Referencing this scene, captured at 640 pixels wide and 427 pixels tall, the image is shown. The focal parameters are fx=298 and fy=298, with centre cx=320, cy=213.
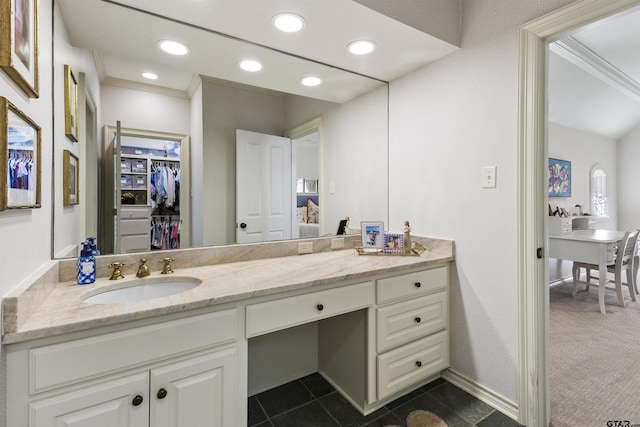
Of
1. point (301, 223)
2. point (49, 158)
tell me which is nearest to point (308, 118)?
point (301, 223)

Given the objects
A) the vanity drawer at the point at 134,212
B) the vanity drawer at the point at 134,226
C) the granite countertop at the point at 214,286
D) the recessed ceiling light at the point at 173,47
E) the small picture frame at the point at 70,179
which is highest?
the recessed ceiling light at the point at 173,47

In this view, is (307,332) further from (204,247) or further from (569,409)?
(569,409)

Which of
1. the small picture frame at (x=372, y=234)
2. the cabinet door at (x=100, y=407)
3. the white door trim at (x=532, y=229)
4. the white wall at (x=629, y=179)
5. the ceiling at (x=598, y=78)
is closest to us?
the cabinet door at (x=100, y=407)

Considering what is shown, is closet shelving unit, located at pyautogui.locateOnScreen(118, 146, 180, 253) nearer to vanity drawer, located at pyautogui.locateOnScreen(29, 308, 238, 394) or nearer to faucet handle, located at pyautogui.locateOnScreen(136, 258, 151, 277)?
faucet handle, located at pyautogui.locateOnScreen(136, 258, 151, 277)

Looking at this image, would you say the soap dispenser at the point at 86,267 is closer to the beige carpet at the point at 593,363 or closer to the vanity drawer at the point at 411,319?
the vanity drawer at the point at 411,319

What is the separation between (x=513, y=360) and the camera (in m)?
1.55

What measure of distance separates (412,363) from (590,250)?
2909mm

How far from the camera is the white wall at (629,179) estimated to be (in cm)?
547

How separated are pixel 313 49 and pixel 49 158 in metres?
1.40

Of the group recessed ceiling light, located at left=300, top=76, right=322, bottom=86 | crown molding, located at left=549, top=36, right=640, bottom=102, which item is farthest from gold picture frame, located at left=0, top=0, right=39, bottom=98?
crown molding, located at left=549, top=36, right=640, bottom=102

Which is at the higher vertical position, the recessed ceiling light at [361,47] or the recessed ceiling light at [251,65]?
the recessed ceiling light at [361,47]

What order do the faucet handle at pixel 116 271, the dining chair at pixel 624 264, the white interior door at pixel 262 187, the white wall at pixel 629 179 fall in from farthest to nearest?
the white wall at pixel 629 179, the dining chair at pixel 624 264, the white interior door at pixel 262 187, the faucet handle at pixel 116 271

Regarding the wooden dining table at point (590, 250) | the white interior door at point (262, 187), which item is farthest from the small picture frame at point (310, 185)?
the wooden dining table at point (590, 250)

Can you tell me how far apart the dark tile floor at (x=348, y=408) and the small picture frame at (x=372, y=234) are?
91cm
